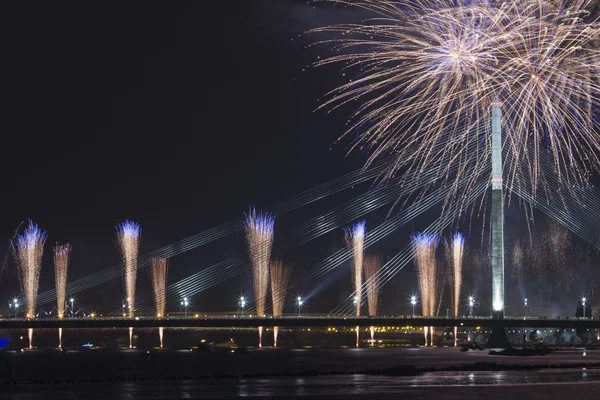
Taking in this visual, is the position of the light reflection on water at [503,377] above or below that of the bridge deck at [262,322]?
below

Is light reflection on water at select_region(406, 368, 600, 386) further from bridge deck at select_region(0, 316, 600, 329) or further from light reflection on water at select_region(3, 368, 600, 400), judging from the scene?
bridge deck at select_region(0, 316, 600, 329)

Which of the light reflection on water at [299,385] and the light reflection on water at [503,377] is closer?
the light reflection on water at [299,385]

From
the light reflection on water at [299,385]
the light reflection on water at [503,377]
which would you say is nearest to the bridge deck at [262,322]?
the light reflection on water at [503,377]

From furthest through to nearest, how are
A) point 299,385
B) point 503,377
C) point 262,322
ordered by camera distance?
point 262,322 < point 503,377 < point 299,385

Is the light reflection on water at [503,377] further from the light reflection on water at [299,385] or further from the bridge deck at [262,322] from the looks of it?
the bridge deck at [262,322]

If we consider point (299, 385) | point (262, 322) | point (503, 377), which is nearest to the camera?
point (299, 385)

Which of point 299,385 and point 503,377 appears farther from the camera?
point 503,377

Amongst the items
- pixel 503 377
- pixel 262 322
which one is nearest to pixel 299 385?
pixel 503 377

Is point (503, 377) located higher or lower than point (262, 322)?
lower

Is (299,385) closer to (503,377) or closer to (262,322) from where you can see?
(503,377)

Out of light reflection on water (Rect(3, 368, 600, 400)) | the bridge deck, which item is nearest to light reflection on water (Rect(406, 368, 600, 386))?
light reflection on water (Rect(3, 368, 600, 400))

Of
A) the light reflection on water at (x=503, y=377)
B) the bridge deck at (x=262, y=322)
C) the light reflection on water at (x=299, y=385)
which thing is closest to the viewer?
the light reflection on water at (x=299, y=385)

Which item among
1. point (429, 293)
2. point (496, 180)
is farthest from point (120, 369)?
point (429, 293)
